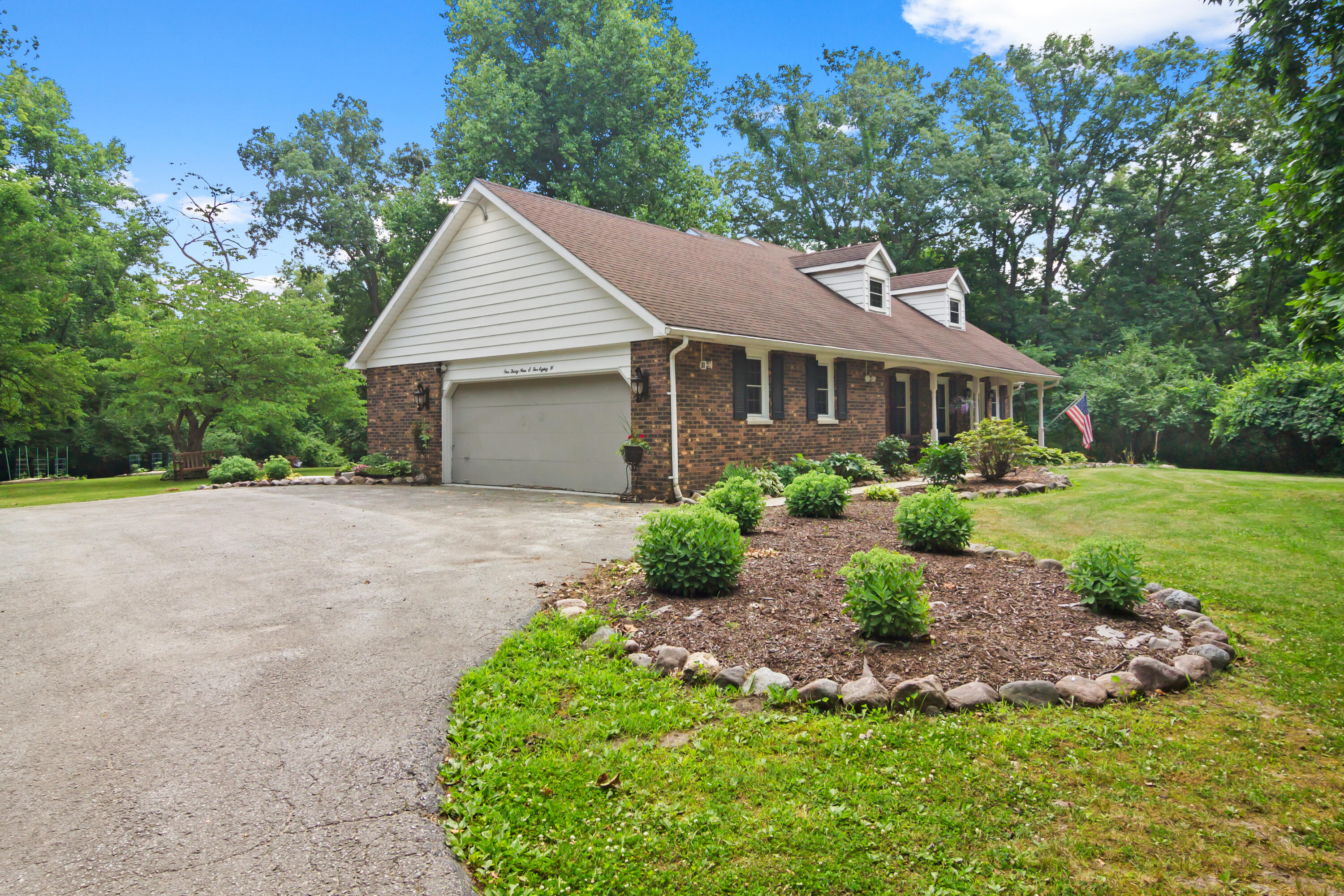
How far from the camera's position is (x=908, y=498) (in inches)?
301

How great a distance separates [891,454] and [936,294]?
Answer: 34.2 feet

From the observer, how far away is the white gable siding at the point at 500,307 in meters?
13.2

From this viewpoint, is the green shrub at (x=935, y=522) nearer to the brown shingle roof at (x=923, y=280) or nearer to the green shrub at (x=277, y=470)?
the green shrub at (x=277, y=470)

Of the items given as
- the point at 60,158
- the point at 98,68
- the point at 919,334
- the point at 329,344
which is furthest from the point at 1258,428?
the point at 60,158

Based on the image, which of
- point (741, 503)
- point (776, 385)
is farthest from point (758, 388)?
point (741, 503)

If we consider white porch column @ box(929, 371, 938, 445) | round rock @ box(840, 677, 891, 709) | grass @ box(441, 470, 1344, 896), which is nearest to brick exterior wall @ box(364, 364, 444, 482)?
white porch column @ box(929, 371, 938, 445)

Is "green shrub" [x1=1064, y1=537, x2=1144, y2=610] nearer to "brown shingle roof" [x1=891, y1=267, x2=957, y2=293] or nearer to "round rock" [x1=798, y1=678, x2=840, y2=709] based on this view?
"round rock" [x1=798, y1=678, x2=840, y2=709]

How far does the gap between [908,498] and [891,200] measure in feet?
94.5

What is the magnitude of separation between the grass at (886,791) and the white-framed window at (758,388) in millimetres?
9673

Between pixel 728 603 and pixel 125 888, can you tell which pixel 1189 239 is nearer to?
pixel 728 603

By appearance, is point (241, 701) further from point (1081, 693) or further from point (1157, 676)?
point (1157, 676)

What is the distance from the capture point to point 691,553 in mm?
5789

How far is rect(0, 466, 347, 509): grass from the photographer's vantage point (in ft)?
51.1

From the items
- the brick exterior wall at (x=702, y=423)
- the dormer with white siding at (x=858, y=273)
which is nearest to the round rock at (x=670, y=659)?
the brick exterior wall at (x=702, y=423)
